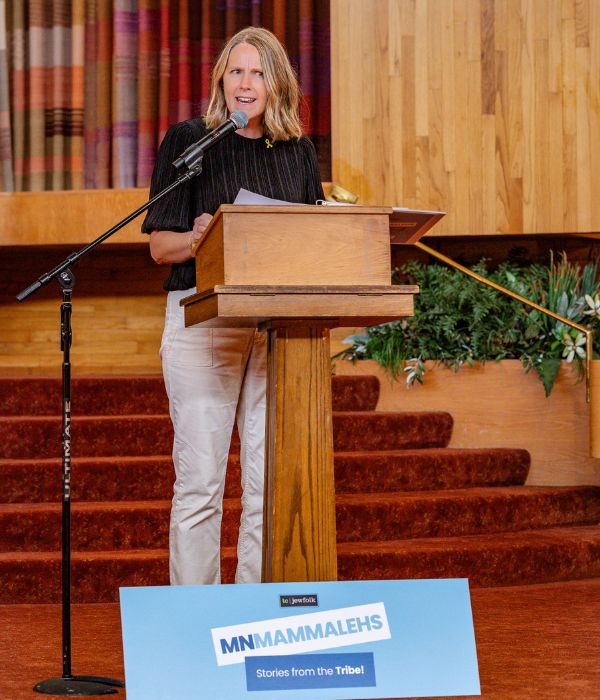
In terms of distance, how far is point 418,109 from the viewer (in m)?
5.11

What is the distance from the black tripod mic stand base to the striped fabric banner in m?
3.79

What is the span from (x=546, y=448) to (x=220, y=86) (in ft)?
8.24

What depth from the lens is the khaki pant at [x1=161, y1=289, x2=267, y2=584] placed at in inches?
83.5

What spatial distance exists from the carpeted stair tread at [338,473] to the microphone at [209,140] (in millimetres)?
1839

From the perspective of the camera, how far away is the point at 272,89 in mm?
2092

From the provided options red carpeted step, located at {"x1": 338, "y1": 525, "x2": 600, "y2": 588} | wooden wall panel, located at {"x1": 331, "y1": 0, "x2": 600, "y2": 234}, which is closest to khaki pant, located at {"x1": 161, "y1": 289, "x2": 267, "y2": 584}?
red carpeted step, located at {"x1": 338, "y1": 525, "x2": 600, "y2": 588}

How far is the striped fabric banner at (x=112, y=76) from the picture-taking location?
551 centimetres

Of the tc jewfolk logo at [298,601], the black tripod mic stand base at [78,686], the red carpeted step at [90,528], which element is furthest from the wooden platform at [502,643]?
the tc jewfolk logo at [298,601]

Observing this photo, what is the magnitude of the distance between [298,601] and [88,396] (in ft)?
8.77

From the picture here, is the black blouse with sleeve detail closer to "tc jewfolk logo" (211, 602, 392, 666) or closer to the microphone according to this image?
the microphone

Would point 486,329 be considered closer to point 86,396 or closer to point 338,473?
point 338,473

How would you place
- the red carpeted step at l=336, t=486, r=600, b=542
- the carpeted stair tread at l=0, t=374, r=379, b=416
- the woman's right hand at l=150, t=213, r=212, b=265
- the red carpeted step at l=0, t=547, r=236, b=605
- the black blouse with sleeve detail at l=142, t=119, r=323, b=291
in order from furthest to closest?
the carpeted stair tread at l=0, t=374, r=379, b=416, the red carpeted step at l=336, t=486, r=600, b=542, the red carpeted step at l=0, t=547, r=236, b=605, the black blouse with sleeve detail at l=142, t=119, r=323, b=291, the woman's right hand at l=150, t=213, r=212, b=265

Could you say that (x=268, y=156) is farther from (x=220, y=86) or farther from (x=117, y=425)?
(x=117, y=425)

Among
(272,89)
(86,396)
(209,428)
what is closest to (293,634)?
(209,428)
